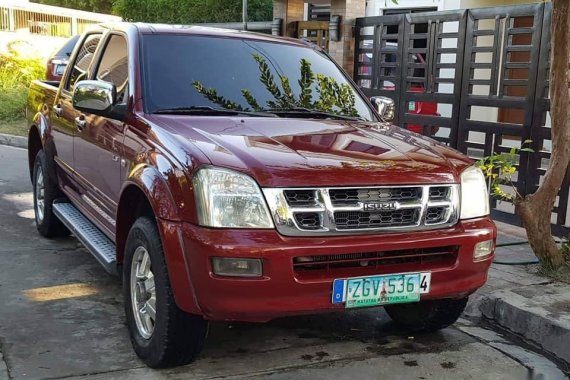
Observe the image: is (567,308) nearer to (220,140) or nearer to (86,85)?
(220,140)

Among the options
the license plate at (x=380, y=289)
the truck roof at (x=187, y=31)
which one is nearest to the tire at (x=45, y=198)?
the truck roof at (x=187, y=31)

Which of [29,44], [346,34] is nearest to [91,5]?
[29,44]

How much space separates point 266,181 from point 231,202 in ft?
0.63

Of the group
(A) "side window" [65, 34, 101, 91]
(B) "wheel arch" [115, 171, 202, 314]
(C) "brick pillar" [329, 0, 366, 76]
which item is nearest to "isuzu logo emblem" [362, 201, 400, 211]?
(B) "wheel arch" [115, 171, 202, 314]

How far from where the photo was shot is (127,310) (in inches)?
151

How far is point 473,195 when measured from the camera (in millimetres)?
3676

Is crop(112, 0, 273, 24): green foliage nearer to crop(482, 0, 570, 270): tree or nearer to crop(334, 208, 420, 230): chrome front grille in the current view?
crop(482, 0, 570, 270): tree

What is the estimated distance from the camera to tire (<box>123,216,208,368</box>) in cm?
333

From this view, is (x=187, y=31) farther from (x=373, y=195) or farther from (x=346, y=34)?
(x=346, y=34)

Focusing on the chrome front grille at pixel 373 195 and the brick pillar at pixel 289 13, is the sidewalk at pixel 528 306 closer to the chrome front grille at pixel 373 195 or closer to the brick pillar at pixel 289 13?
the chrome front grille at pixel 373 195

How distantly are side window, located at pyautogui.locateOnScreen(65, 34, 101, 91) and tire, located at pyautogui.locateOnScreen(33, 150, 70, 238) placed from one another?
33.0 inches

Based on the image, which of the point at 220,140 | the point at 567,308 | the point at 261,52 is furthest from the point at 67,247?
the point at 567,308

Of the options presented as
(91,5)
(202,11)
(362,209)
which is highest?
(91,5)

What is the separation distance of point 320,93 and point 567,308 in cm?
224
